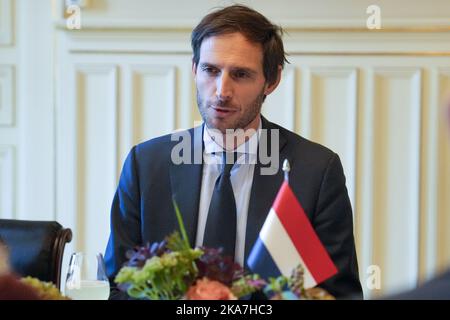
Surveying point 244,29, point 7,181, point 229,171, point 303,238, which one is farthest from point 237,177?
point 7,181

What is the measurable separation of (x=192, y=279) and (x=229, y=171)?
63 centimetres

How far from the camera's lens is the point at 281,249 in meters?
1.07

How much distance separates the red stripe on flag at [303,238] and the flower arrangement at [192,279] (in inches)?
1.8

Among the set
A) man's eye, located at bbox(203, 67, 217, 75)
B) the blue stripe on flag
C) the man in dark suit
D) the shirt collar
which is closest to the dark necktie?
the man in dark suit

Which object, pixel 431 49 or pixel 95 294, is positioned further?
pixel 431 49

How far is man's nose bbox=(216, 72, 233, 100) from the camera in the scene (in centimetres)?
169

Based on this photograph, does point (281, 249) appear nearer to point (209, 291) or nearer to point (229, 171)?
point (209, 291)

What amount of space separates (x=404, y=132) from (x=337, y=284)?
4.05ft

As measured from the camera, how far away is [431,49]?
2.61m

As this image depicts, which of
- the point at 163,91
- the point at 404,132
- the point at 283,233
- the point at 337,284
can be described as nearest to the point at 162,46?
the point at 163,91

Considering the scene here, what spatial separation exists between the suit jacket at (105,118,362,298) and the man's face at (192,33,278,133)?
84 millimetres

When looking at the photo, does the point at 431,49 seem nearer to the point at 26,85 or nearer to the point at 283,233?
the point at 26,85

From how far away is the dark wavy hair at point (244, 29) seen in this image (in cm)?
175

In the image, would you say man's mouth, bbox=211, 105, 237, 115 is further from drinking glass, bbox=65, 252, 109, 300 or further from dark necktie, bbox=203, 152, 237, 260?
drinking glass, bbox=65, 252, 109, 300
